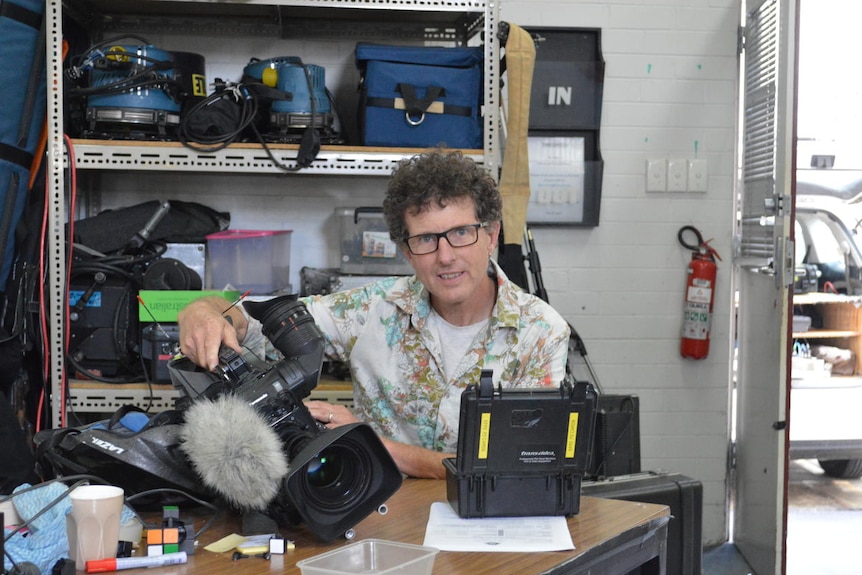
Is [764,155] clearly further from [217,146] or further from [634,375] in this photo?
[217,146]

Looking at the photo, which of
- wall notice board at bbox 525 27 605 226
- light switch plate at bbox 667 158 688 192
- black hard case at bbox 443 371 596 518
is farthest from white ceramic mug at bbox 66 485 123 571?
light switch plate at bbox 667 158 688 192

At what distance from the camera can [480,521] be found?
146cm

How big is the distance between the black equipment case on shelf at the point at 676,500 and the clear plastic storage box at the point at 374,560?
0.87 meters

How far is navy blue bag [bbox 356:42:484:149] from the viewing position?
2811 mm

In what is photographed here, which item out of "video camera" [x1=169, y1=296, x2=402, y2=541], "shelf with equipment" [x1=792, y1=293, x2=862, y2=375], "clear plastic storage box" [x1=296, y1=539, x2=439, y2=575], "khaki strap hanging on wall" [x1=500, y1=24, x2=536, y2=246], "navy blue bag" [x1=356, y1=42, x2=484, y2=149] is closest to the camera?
"clear plastic storage box" [x1=296, y1=539, x2=439, y2=575]

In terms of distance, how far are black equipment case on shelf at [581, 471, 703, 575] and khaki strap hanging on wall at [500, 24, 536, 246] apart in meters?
1.04

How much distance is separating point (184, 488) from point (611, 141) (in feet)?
8.21

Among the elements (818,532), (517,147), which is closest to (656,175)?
(517,147)

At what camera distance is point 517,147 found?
117 inches

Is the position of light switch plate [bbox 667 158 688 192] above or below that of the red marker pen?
above

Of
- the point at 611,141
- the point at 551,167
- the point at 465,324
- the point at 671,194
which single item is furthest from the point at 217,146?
the point at 671,194

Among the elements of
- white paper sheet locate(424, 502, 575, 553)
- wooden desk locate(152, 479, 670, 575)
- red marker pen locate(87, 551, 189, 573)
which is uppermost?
red marker pen locate(87, 551, 189, 573)

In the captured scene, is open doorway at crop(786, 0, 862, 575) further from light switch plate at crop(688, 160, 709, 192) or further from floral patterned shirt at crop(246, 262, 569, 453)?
floral patterned shirt at crop(246, 262, 569, 453)

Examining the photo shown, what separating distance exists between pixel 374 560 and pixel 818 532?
2.99 meters
